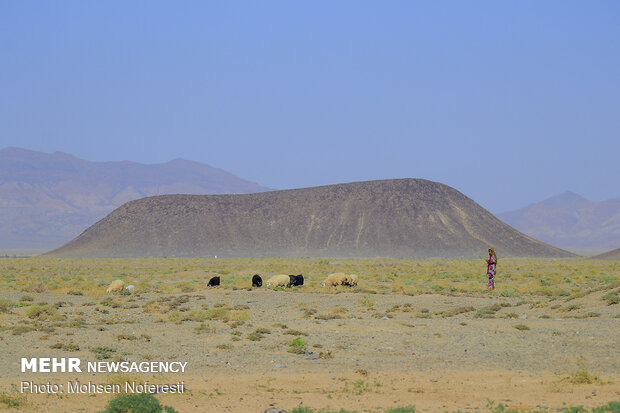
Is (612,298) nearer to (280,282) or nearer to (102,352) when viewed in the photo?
(102,352)

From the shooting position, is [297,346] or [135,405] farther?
[297,346]

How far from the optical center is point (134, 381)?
1222 centimetres

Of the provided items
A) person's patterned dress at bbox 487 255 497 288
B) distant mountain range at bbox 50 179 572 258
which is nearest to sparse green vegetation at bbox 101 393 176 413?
person's patterned dress at bbox 487 255 497 288

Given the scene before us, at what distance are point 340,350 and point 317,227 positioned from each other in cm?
10525

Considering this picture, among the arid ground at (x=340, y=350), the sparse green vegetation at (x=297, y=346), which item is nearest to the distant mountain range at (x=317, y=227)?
the arid ground at (x=340, y=350)

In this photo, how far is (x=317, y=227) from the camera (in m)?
121

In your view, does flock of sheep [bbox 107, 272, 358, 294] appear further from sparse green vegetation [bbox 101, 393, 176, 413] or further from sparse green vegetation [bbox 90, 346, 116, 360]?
sparse green vegetation [bbox 101, 393, 176, 413]

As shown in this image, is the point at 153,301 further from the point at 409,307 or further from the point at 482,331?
the point at 482,331

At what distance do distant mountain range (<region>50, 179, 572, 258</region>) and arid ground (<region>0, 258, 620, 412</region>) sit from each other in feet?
282

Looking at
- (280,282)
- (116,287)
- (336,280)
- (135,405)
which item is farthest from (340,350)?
(116,287)

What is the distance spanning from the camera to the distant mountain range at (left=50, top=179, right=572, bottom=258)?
112438mm

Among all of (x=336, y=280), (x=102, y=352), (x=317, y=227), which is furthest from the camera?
(x=317, y=227)

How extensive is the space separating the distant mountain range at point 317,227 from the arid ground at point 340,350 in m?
86.1

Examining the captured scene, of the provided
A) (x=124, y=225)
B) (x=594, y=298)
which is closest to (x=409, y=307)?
(x=594, y=298)
